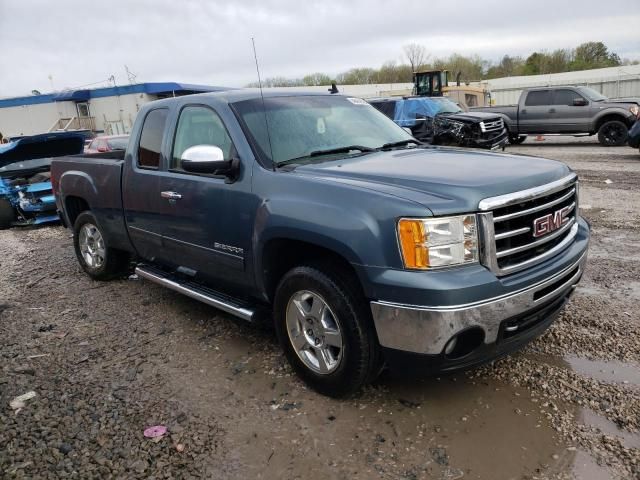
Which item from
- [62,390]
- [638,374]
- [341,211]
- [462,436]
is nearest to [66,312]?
[62,390]

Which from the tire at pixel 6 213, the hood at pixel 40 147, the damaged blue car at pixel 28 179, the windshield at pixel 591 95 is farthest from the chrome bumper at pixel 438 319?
the windshield at pixel 591 95

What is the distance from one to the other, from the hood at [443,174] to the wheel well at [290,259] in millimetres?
440

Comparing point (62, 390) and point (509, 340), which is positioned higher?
point (509, 340)

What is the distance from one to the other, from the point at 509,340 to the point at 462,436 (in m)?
0.58

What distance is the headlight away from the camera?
8.63ft

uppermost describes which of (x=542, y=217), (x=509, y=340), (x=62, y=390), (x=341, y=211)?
(x=341, y=211)

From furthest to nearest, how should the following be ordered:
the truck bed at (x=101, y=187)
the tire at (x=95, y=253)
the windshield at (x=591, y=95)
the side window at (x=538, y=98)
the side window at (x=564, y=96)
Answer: the side window at (x=538, y=98), the side window at (x=564, y=96), the windshield at (x=591, y=95), the tire at (x=95, y=253), the truck bed at (x=101, y=187)

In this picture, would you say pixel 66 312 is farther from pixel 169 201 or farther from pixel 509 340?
pixel 509 340

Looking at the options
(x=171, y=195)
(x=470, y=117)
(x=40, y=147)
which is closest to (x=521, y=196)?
(x=171, y=195)

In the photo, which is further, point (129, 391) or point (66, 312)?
point (66, 312)

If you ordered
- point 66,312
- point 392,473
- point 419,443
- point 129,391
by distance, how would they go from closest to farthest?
point 392,473 < point 419,443 < point 129,391 < point 66,312

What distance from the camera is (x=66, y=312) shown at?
5.10 metres

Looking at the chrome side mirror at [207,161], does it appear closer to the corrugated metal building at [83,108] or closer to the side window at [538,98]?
the side window at [538,98]

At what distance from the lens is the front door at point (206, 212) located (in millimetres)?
3588
